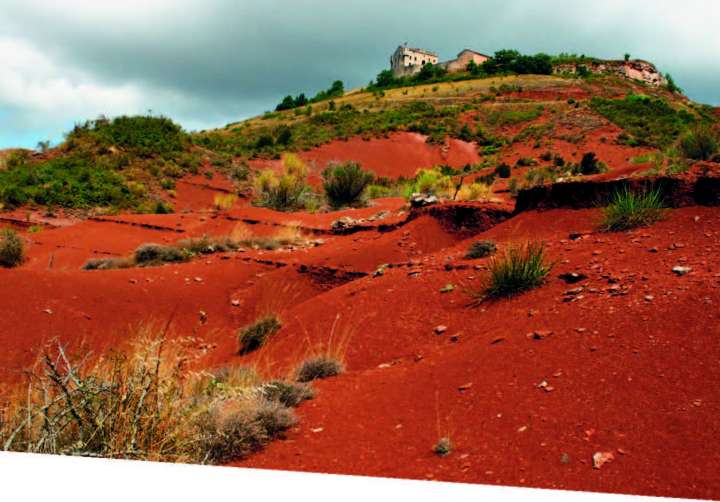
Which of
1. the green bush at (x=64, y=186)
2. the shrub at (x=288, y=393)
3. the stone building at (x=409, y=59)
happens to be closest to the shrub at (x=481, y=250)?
the shrub at (x=288, y=393)

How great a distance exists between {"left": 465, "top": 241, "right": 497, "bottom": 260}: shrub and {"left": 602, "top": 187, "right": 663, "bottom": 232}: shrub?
1511mm

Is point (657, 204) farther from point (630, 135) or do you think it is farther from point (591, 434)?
point (630, 135)

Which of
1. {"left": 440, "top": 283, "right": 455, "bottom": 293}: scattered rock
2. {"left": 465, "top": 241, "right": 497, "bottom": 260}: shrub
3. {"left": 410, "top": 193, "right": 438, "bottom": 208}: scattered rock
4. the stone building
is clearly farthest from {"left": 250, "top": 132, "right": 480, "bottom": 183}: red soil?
the stone building

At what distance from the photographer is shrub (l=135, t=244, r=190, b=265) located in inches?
456

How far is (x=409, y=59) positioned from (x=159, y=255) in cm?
8677

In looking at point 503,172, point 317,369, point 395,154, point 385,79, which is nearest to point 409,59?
point 385,79

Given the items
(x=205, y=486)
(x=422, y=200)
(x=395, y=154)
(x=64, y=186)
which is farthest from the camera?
(x=395, y=154)

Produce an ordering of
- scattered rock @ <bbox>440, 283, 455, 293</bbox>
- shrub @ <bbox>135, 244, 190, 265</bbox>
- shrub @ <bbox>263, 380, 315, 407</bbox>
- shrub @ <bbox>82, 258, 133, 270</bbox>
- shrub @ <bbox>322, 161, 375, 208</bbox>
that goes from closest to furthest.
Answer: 1. shrub @ <bbox>263, 380, 315, 407</bbox>
2. scattered rock @ <bbox>440, 283, 455, 293</bbox>
3. shrub @ <bbox>82, 258, 133, 270</bbox>
4. shrub @ <bbox>135, 244, 190, 265</bbox>
5. shrub @ <bbox>322, 161, 375, 208</bbox>

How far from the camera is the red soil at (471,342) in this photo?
2.97 metres

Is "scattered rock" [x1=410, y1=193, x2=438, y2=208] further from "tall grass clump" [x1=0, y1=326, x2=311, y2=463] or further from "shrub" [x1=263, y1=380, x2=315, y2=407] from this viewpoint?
"tall grass clump" [x1=0, y1=326, x2=311, y2=463]

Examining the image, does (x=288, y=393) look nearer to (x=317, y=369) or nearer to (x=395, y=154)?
(x=317, y=369)

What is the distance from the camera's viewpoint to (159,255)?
11.7 metres

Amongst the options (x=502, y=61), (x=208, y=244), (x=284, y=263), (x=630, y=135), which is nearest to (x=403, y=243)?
(x=284, y=263)

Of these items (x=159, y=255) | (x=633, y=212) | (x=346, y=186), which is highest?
(x=346, y=186)
